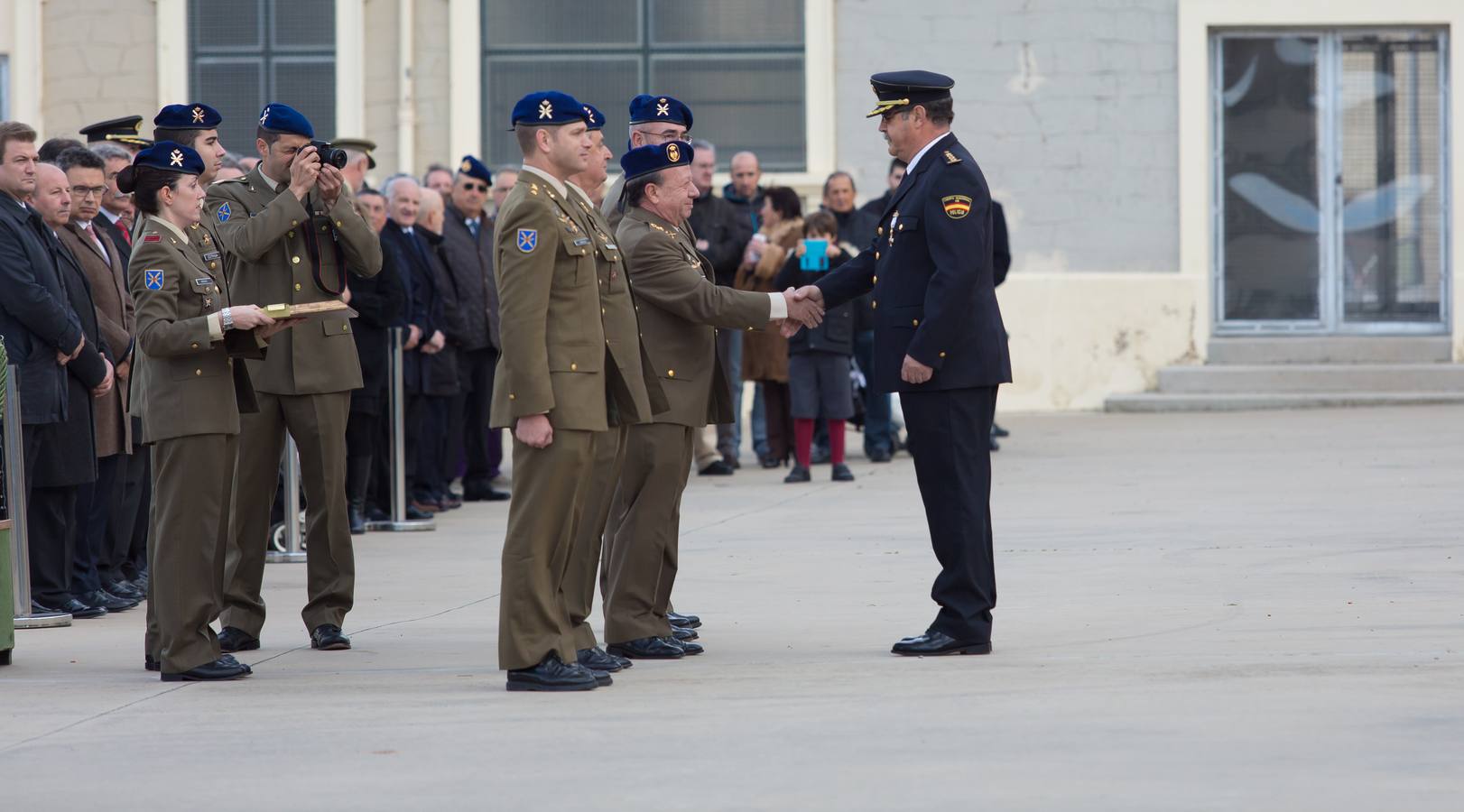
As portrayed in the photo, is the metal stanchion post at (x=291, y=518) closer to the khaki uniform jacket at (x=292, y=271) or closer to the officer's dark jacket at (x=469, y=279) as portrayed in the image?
the officer's dark jacket at (x=469, y=279)

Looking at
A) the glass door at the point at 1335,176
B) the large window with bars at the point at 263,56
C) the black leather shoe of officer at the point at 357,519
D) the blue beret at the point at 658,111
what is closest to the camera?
the blue beret at the point at 658,111

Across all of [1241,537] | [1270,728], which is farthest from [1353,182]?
[1270,728]

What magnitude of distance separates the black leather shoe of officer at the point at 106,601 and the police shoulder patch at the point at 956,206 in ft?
13.6

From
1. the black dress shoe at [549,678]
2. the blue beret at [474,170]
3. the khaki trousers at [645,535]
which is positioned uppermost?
the blue beret at [474,170]

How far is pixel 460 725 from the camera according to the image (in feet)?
19.1

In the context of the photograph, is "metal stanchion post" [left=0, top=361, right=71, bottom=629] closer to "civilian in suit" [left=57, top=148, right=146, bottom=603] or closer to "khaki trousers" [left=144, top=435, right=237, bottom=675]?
"civilian in suit" [left=57, top=148, right=146, bottom=603]

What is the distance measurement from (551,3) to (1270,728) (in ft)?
49.5

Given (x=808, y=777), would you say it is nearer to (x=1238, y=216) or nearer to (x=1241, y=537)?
(x=1241, y=537)

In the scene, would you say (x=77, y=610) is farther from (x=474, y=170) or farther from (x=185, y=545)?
(x=474, y=170)

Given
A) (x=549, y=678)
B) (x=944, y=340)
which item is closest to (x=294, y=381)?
(x=549, y=678)

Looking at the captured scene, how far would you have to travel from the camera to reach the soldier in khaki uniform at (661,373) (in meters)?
7.20

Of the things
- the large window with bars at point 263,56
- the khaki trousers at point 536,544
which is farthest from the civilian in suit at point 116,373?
the large window with bars at point 263,56

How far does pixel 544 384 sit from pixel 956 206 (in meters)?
1.68

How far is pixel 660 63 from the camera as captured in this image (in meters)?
19.4
